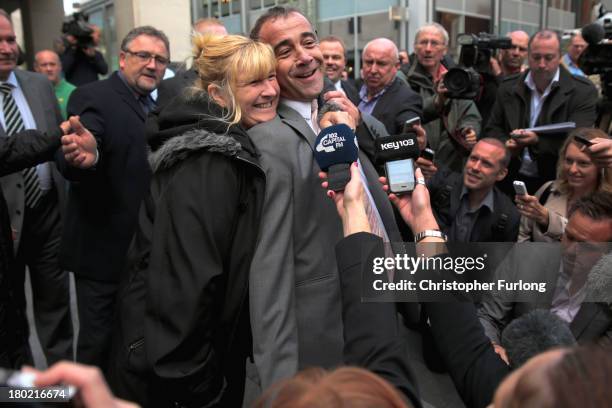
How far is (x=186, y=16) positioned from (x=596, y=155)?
6028mm

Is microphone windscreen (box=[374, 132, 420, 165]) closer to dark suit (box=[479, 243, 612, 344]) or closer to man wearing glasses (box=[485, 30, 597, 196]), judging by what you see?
dark suit (box=[479, 243, 612, 344])

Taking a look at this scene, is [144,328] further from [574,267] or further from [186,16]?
[186,16]

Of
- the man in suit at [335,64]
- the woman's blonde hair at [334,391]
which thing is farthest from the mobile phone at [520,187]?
the man in suit at [335,64]

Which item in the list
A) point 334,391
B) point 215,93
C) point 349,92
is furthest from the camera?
point 349,92

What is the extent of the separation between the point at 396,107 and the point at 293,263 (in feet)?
8.09

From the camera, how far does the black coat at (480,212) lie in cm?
316

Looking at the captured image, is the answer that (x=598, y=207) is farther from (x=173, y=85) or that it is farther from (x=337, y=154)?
(x=173, y=85)

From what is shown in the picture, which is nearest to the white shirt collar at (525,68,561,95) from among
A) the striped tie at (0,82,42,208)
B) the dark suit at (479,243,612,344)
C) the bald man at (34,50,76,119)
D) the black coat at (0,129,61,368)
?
the dark suit at (479,243,612,344)

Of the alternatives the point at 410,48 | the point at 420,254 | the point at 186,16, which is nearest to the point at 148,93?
the point at 420,254

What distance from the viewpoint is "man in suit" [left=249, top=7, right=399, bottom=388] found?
152 cm

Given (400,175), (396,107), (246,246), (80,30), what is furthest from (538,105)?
(80,30)

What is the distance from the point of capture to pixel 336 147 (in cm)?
144

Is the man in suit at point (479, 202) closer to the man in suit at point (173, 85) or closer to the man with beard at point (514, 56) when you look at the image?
the man in suit at point (173, 85)

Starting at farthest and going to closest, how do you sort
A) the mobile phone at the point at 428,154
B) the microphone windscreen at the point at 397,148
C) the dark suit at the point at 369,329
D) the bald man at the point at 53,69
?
1. the bald man at the point at 53,69
2. the mobile phone at the point at 428,154
3. the microphone windscreen at the point at 397,148
4. the dark suit at the point at 369,329
